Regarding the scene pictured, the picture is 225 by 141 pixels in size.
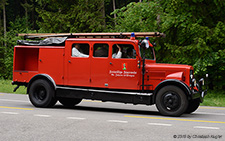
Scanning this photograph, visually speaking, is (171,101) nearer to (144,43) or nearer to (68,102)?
(144,43)

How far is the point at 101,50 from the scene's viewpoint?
11.6 m

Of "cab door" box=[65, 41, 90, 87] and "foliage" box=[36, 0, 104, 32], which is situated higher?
"foliage" box=[36, 0, 104, 32]

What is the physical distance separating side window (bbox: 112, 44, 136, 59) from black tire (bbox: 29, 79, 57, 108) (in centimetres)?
241

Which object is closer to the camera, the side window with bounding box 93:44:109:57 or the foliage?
the side window with bounding box 93:44:109:57

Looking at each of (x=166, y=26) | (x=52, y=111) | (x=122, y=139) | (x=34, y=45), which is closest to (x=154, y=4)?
(x=166, y=26)

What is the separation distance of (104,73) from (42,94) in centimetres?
231

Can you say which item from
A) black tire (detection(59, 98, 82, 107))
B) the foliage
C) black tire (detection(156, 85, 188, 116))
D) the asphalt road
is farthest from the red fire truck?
the foliage

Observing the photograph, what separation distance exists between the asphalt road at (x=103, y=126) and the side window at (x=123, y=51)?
172 cm

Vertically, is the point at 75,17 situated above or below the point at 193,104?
above

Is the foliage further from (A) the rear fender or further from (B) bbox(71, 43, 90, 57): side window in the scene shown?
(B) bbox(71, 43, 90, 57): side window

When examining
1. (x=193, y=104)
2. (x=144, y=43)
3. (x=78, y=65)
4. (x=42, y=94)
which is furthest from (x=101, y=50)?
(x=193, y=104)

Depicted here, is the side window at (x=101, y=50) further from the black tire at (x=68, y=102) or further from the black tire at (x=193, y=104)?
the black tire at (x=193, y=104)

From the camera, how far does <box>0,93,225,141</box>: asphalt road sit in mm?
7602

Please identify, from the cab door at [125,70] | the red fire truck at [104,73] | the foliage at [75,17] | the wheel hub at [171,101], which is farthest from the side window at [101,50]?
the foliage at [75,17]
